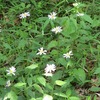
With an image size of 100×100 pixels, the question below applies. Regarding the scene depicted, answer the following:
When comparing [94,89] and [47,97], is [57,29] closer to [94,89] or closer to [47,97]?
[94,89]

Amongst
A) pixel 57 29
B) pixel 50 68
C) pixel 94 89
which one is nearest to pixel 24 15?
pixel 57 29

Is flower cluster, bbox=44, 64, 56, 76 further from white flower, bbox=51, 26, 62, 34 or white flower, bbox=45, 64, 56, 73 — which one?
white flower, bbox=51, 26, 62, 34

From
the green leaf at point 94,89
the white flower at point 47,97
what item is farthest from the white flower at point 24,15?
the white flower at point 47,97

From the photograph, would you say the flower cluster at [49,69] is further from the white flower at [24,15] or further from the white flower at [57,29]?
the white flower at [24,15]

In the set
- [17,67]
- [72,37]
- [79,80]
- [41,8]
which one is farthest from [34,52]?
[41,8]

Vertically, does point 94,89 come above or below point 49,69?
below

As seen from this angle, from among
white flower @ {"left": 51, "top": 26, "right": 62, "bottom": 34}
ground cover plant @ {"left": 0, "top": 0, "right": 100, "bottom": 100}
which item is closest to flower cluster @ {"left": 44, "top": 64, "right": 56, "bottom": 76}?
ground cover plant @ {"left": 0, "top": 0, "right": 100, "bottom": 100}

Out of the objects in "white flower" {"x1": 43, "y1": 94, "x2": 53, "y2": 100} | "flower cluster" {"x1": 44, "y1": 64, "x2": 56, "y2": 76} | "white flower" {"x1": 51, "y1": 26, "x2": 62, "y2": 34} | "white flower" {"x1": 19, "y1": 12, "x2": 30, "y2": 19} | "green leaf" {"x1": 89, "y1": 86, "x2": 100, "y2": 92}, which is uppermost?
"white flower" {"x1": 19, "y1": 12, "x2": 30, "y2": 19}

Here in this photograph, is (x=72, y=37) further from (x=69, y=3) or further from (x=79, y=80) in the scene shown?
(x=69, y=3)

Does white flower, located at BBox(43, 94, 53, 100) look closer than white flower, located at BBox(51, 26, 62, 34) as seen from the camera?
Yes
